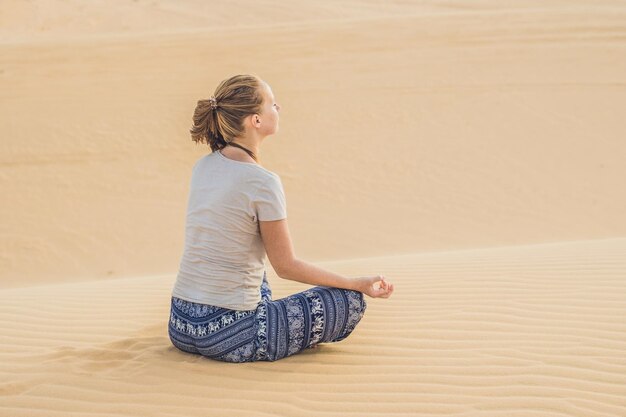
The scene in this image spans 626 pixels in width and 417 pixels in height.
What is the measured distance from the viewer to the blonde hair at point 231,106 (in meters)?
4.26

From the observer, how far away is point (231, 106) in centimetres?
427

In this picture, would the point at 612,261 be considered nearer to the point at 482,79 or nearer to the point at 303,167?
the point at 303,167

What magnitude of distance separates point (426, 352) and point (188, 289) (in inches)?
52.8

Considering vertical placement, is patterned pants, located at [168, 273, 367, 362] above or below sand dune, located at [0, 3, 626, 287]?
below

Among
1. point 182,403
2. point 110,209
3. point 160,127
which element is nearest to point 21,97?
point 160,127

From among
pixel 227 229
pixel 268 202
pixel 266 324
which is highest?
pixel 268 202

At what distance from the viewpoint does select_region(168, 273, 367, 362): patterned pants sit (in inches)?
170

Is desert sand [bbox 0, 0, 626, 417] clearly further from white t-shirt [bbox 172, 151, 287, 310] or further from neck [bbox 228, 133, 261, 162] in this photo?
neck [bbox 228, 133, 261, 162]

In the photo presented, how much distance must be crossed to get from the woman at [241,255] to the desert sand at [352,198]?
20 cm

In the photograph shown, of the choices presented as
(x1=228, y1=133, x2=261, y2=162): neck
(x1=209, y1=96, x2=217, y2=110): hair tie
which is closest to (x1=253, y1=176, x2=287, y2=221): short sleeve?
(x1=228, y1=133, x2=261, y2=162): neck

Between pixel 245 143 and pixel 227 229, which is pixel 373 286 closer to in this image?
pixel 227 229

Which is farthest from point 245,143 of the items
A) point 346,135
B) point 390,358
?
point 346,135

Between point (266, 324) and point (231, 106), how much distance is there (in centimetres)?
109

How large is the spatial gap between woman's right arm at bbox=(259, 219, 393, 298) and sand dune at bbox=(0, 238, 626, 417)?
44 cm
